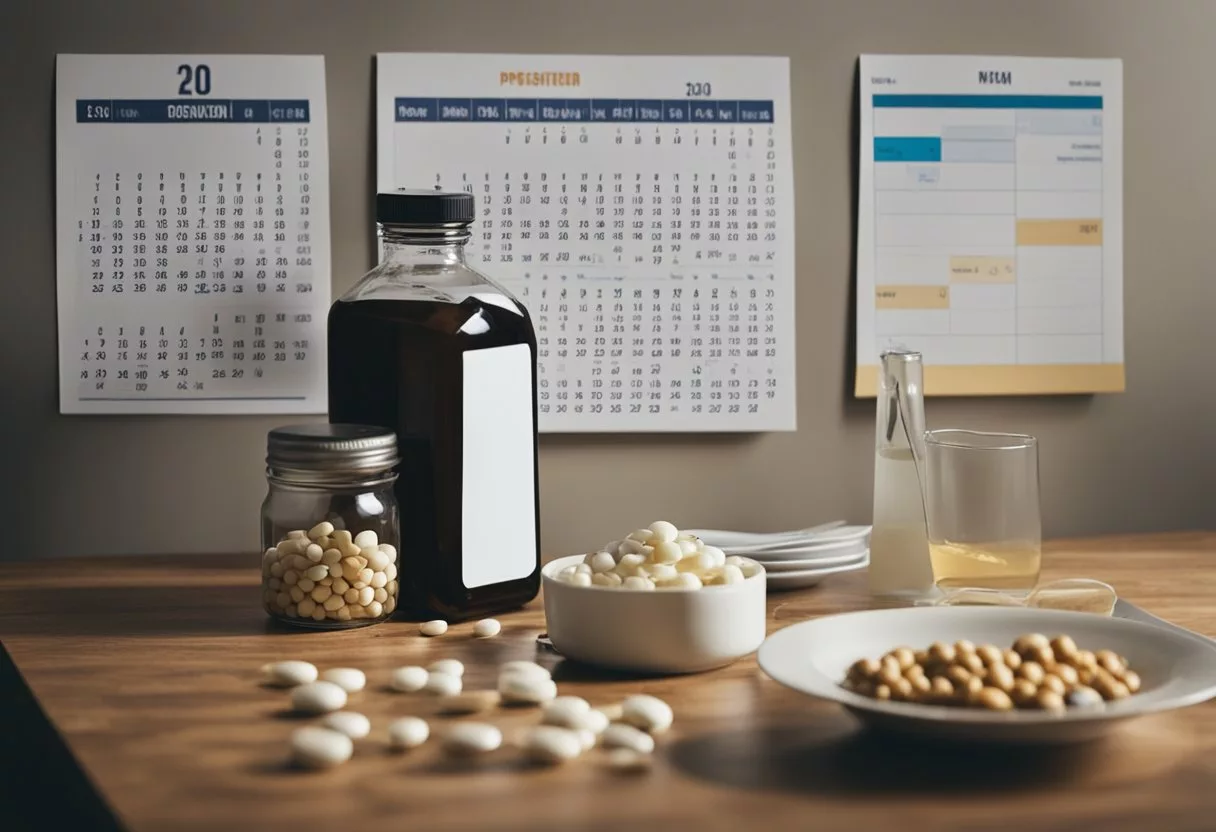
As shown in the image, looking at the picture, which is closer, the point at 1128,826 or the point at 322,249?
the point at 1128,826

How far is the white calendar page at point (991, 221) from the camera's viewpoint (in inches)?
54.2

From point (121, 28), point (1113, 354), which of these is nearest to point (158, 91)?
point (121, 28)

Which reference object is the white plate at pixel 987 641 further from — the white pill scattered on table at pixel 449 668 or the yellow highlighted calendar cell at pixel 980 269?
the yellow highlighted calendar cell at pixel 980 269

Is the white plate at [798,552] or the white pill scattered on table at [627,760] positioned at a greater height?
the white plate at [798,552]

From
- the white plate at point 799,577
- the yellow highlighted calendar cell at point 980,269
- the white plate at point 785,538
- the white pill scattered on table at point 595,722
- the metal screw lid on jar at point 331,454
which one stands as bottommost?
the white pill scattered on table at point 595,722

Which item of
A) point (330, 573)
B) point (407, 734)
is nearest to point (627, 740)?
point (407, 734)

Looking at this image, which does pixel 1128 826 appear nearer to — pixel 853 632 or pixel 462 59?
pixel 853 632

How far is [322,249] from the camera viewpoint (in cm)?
134

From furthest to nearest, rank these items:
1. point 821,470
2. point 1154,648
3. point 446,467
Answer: point 821,470
point 446,467
point 1154,648

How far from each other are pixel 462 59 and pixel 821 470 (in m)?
0.58

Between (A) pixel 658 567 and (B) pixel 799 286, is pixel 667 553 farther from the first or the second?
(B) pixel 799 286

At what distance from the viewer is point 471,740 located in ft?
2.45

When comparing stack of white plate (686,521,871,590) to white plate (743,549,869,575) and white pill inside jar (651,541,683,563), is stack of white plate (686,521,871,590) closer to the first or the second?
white plate (743,549,869,575)

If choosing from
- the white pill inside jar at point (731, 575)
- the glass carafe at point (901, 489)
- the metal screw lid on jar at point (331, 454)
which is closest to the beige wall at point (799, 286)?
the glass carafe at point (901, 489)
